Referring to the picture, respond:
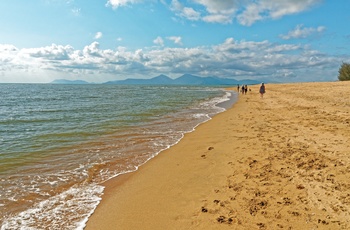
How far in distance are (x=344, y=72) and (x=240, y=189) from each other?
98.1 metres

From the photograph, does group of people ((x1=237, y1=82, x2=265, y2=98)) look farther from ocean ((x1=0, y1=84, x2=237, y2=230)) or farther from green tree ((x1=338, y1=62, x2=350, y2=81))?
green tree ((x1=338, y1=62, x2=350, y2=81))

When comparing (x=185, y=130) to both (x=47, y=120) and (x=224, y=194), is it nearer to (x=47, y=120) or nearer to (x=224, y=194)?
(x=224, y=194)

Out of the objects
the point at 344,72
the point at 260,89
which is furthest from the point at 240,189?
the point at 344,72

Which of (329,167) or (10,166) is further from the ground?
(329,167)

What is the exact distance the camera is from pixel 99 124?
61.0 feet

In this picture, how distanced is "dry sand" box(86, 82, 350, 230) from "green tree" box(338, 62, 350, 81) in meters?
88.9

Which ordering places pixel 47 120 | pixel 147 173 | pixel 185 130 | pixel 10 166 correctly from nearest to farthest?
pixel 147 173, pixel 10 166, pixel 185 130, pixel 47 120

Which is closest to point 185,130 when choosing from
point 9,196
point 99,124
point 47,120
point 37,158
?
point 99,124

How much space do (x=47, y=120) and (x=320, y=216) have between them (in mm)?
21372

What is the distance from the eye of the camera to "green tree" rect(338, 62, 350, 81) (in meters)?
82.7

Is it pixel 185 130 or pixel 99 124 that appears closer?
pixel 185 130

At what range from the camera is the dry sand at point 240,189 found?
5039 millimetres

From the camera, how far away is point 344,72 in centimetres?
8444

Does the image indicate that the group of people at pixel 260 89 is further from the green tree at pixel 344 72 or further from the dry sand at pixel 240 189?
the green tree at pixel 344 72
